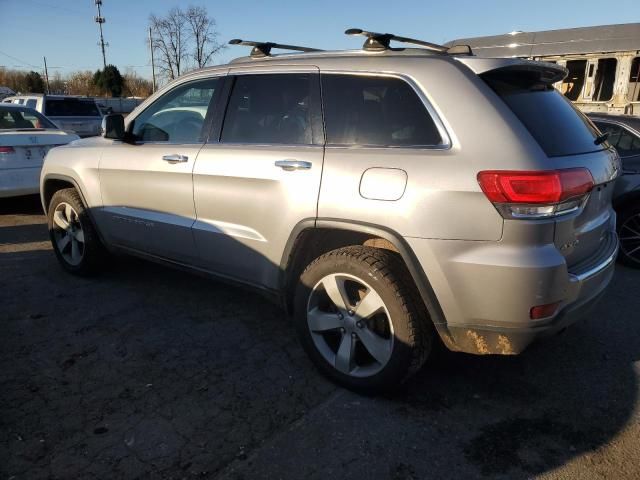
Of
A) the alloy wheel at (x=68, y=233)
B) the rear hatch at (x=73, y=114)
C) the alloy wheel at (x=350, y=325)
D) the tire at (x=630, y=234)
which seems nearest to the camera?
the alloy wheel at (x=350, y=325)

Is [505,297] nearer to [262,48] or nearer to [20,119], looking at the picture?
[262,48]

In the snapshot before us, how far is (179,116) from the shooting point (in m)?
3.87

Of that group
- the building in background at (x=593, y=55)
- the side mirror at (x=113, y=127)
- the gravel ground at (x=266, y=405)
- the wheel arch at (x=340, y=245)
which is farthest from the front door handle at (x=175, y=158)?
the building in background at (x=593, y=55)

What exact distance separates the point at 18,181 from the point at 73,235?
2773mm

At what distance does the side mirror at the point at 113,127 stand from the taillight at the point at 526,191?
9.48 ft

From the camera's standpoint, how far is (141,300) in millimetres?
4207

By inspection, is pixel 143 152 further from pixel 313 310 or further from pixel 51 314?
pixel 313 310

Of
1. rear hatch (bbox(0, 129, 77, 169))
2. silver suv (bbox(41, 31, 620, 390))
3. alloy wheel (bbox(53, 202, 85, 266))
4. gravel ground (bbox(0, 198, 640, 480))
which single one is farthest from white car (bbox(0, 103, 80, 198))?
silver suv (bbox(41, 31, 620, 390))

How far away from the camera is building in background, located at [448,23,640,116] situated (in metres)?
9.79

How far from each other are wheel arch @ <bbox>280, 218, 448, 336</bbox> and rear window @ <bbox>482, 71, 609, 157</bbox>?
0.84 metres

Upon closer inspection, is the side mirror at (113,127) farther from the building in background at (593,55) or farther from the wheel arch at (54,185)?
the building in background at (593,55)

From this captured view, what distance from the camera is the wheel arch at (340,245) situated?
2.53 meters

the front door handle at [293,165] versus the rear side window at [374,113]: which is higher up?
the rear side window at [374,113]

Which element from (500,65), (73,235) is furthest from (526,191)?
(73,235)
